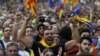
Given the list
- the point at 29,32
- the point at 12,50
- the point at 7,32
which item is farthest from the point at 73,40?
the point at 12,50

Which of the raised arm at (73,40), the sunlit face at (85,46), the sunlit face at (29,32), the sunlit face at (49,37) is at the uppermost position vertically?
the sunlit face at (49,37)

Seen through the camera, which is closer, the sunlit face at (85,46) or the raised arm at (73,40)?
the sunlit face at (85,46)

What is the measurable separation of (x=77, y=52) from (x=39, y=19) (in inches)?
112

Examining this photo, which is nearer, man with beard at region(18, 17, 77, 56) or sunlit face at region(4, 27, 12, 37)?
man with beard at region(18, 17, 77, 56)

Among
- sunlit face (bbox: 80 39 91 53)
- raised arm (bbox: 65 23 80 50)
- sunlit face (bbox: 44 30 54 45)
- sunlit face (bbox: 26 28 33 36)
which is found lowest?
sunlit face (bbox: 26 28 33 36)

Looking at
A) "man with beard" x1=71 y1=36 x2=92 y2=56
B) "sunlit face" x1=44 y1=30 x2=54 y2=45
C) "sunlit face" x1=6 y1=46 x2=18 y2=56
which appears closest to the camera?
"sunlit face" x1=6 y1=46 x2=18 y2=56

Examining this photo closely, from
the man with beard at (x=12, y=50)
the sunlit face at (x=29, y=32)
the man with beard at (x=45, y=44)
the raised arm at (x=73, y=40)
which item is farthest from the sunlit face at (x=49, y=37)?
the sunlit face at (x=29, y=32)

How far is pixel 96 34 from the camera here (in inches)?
427

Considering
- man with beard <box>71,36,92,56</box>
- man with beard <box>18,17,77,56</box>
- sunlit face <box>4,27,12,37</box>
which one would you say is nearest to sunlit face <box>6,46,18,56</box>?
man with beard <box>18,17,77,56</box>

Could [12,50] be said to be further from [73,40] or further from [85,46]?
[73,40]

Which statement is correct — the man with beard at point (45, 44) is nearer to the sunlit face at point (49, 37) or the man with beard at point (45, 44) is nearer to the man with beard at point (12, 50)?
the sunlit face at point (49, 37)

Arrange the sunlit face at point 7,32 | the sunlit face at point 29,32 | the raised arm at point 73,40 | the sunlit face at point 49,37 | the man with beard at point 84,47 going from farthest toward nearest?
the sunlit face at point 29,32 → the sunlit face at point 7,32 → the raised arm at point 73,40 → the sunlit face at point 49,37 → the man with beard at point 84,47

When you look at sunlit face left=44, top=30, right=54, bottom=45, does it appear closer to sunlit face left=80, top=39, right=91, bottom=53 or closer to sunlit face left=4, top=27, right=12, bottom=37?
sunlit face left=80, top=39, right=91, bottom=53

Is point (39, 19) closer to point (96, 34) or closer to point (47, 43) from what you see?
point (96, 34)
